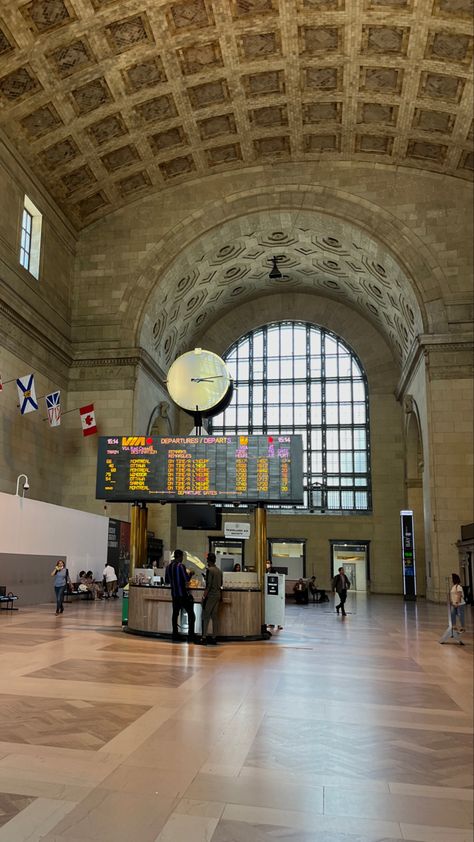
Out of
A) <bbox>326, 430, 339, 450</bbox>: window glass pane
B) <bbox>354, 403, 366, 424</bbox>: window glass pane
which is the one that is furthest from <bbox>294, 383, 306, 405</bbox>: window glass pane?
<bbox>354, 403, 366, 424</bbox>: window glass pane

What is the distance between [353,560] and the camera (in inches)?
1292

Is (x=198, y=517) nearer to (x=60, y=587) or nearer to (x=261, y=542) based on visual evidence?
(x=60, y=587)

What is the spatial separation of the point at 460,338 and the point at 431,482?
5423 millimetres

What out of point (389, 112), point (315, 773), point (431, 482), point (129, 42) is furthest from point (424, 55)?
point (315, 773)

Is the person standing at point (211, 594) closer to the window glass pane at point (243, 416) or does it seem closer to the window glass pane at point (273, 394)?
the window glass pane at point (243, 416)

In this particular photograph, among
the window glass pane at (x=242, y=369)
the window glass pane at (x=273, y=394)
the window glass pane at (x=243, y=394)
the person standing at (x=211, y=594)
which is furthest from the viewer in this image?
the window glass pane at (x=242, y=369)

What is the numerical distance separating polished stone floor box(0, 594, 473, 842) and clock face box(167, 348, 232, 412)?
9434mm

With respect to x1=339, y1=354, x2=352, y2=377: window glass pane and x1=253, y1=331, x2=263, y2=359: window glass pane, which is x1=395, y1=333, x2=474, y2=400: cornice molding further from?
x1=253, y1=331, x2=263, y2=359: window glass pane

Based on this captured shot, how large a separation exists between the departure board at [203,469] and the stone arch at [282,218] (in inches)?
514

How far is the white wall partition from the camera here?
16.4 metres

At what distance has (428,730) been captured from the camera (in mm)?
4738

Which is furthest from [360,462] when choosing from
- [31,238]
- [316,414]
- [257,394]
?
[31,238]

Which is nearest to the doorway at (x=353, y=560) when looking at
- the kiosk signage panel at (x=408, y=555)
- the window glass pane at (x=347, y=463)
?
the window glass pane at (x=347, y=463)

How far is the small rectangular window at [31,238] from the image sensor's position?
23.0 metres
